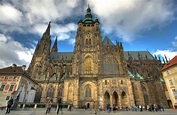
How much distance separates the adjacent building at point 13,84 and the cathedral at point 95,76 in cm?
1025

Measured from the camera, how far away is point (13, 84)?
2742 cm

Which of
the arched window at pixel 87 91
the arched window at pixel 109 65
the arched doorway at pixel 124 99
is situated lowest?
the arched doorway at pixel 124 99

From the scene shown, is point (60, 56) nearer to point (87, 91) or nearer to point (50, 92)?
point (50, 92)

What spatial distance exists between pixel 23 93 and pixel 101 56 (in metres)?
24.4

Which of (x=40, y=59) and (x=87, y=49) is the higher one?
(x=40, y=59)

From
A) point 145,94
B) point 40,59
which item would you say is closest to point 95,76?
point 145,94

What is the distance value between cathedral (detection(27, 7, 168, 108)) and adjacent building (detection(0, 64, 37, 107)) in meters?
10.2

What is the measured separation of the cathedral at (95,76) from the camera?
104 ft

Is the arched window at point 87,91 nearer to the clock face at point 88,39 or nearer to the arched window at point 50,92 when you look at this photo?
the arched window at point 50,92

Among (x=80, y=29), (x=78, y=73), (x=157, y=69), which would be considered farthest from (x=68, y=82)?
(x=157, y=69)

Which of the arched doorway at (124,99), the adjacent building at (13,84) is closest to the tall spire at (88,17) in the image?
the adjacent building at (13,84)

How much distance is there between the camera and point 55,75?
4444 centimetres

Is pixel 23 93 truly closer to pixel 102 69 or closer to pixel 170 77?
pixel 102 69

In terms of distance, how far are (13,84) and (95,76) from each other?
69.5ft
